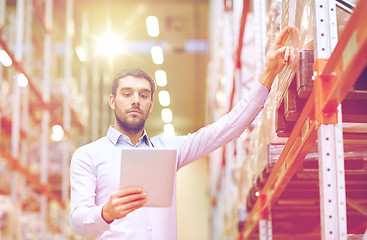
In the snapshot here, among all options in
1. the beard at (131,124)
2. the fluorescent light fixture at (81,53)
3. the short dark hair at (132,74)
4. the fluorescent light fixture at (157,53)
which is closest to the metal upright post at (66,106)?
the fluorescent light fixture at (81,53)

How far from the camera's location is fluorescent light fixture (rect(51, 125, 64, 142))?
15402 millimetres

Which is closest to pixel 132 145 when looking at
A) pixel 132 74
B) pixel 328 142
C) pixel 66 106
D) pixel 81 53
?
pixel 132 74

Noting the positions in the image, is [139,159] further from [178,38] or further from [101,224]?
[178,38]

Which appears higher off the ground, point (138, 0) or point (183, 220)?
point (138, 0)

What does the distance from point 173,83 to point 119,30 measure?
12.4ft

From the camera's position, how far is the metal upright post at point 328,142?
7.87ft

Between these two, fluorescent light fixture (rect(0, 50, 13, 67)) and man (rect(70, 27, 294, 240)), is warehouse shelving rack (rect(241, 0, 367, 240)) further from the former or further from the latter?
fluorescent light fixture (rect(0, 50, 13, 67))

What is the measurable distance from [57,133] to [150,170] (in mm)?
13465

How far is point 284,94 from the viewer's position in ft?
10.4

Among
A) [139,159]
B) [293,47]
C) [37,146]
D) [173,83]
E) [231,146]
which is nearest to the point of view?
[139,159]

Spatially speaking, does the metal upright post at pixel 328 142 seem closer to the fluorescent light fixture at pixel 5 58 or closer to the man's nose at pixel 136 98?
the man's nose at pixel 136 98

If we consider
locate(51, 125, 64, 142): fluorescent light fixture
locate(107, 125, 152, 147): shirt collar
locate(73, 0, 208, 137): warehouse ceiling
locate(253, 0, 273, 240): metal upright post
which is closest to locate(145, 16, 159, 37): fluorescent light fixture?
locate(73, 0, 208, 137): warehouse ceiling

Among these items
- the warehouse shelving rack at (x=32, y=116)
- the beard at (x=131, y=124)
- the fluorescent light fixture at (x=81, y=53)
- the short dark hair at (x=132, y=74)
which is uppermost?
the fluorescent light fixture at (x=81, y=53)

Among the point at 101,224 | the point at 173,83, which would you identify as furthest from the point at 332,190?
the point at 173,83
